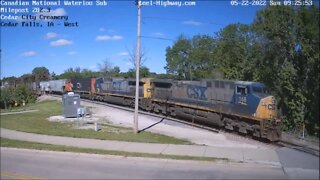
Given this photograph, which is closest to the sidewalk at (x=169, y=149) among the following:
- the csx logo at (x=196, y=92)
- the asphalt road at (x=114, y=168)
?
the asphalt road at (x=114, y=168)

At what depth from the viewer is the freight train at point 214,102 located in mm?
21031

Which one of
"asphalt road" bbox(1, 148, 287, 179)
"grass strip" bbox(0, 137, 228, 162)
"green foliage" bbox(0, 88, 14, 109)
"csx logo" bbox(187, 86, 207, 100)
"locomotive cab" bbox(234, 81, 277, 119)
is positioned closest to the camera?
"asphalt road" bbox(1, 148, 287, 179)

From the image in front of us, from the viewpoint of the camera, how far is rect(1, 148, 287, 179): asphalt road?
12.9 metres

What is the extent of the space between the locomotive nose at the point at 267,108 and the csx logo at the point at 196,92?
659 cm

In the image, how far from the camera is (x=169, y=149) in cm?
1772

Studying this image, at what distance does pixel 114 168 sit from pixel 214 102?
13.4 m

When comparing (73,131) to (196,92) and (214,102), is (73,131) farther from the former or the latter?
(196,92)

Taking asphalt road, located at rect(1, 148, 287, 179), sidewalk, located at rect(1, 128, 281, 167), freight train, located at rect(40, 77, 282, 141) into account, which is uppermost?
freight train, located at rect(40, 77, 282, 141)

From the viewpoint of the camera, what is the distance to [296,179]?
12.4 metres

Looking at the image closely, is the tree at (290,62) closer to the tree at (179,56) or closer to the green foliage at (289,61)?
the green foliage at (289,61)

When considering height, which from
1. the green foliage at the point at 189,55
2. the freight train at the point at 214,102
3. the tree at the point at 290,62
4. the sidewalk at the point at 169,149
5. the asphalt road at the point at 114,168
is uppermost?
the green foliage at the point at 189,55

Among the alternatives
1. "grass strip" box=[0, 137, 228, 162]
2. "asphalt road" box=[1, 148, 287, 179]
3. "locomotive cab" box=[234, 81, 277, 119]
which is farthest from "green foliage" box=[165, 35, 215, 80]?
"asphalt road" box=[1, 148, 287, 179]

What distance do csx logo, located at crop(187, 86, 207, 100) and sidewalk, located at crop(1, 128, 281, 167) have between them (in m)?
9.61

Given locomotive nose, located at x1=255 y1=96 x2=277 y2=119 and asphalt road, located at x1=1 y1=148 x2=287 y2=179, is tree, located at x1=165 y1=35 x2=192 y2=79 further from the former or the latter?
asphalt road, located at x1=1 y1=148 x2=287 y2=179
